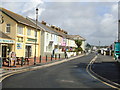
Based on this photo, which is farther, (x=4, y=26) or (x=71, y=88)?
(x=4, y=26)

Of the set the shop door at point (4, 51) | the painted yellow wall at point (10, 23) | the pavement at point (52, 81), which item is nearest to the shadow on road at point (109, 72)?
the pavement at point (52, 81)

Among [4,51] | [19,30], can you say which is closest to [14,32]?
[19,30]

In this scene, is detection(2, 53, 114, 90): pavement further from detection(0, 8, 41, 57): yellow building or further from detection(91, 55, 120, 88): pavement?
detection(0, 8, 41, 57): yellow building

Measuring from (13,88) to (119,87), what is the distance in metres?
5.26

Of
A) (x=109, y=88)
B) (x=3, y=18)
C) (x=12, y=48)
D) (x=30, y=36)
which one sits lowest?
(x=109, y=88)

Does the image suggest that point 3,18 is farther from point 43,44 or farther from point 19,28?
point 43,44

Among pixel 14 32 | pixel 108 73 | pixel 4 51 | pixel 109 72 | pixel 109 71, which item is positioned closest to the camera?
pixel 108 73

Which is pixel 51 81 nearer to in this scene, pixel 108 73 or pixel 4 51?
pixel 108 73

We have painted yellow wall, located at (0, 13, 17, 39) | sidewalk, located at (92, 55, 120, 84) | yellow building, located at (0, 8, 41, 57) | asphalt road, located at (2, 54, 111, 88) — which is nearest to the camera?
asphalt road, located at (2, 54, 111, 88)

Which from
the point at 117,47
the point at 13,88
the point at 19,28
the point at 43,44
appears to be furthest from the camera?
the point at 43,44

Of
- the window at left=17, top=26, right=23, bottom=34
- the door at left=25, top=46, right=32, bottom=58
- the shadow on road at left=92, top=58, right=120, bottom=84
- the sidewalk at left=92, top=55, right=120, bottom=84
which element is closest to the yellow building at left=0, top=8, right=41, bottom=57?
the window at left=17, top=26, right=23, bottom=34

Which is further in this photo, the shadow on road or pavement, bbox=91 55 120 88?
the shadow on road

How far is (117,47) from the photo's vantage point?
22.4 meters

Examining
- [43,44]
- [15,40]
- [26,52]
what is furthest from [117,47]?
[43,44]
